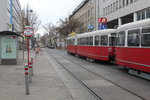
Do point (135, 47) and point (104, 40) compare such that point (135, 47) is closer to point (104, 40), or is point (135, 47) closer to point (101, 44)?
point (104, 40)

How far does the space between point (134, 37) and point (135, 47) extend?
56cm

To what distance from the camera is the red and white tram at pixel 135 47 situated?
11125 mm

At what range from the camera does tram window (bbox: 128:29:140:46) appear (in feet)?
39.4

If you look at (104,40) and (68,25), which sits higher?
(68,25)

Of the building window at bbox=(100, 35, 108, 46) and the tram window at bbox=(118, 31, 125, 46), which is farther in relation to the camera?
the building window at bbox=(100, 35, 108, 46)

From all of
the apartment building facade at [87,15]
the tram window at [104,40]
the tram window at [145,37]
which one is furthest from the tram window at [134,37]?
the apartment building facade at [87,15]

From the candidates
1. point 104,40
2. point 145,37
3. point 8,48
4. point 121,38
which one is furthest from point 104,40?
point 145,37

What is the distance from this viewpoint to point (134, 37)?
12406mm

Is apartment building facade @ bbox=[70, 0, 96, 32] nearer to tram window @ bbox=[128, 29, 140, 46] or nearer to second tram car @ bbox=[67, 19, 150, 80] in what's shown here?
second tram car @ bbox=[67, 19, 150, 80]

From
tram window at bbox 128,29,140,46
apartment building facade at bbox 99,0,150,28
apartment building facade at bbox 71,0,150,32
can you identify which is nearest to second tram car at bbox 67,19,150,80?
tram window at bbox 128,29,140,46

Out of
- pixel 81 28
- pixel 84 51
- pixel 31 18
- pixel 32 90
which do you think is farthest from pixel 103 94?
pixel 81 28

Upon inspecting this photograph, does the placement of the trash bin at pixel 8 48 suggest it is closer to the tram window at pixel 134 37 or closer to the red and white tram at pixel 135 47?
the red and white tram at pixel 135 47

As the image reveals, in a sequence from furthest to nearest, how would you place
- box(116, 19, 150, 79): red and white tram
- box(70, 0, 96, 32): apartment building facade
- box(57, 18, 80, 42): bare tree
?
box(57, 18, 80, 42): bare tree, box(70, 0, 96, 32): apartment building facade, box(116, 19, 150, 79): red and white tram

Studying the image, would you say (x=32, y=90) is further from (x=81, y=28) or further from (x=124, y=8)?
(x=81, y=28)
